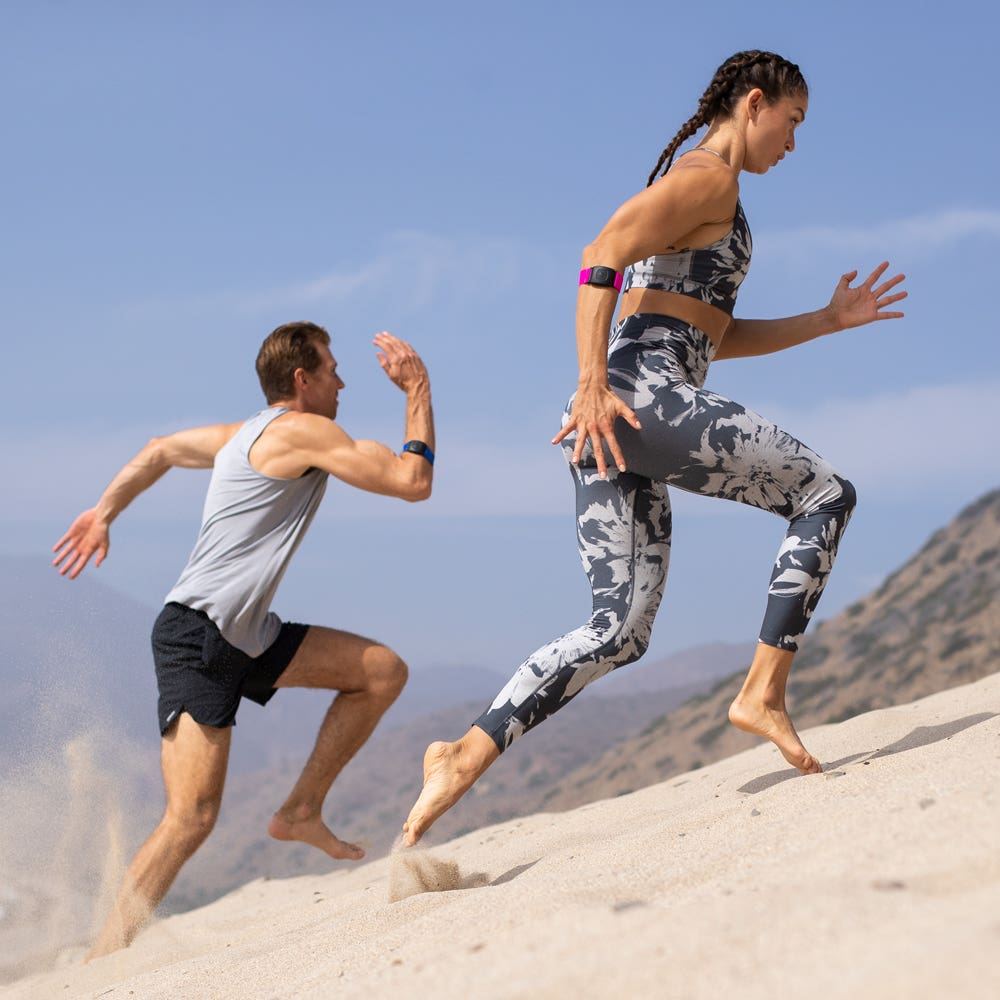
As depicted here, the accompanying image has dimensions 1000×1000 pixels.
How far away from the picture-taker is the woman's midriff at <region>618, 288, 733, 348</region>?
408cm

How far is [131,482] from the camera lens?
15.5 ft

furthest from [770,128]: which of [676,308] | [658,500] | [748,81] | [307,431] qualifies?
[307,431]

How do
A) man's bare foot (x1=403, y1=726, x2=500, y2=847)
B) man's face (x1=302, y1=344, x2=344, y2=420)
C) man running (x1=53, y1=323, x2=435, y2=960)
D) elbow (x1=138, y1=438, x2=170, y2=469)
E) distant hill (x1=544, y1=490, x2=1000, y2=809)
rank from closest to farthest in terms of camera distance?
man's bare foot (x1=403, y1=726, x2=500, y2=847)
man running (x1=53, y1=323, x2=435, y2=960)
man's face (x1=302, y1=344, x2=344, y2=420)
elbow (x1=138, y1=438, x2=170, y2=469)
distant hill (x1=544, y1=490, x2=1000, y2=809)

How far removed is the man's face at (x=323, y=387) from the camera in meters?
4.38

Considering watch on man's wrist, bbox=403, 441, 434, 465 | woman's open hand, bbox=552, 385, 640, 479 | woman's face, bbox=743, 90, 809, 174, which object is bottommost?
woman's open hand, bbox=552, 385, 640, 479

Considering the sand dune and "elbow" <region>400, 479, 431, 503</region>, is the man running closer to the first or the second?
"elbow" <region>400, 479, 431, 503</region>

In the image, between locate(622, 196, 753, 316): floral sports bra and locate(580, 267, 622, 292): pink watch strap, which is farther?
locate(622, 196, 753, 316): floral sports bra

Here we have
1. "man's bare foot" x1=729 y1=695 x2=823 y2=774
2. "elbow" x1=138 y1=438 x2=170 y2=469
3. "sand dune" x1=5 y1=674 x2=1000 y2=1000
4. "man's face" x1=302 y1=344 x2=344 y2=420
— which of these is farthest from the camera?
"elbow" x1=138 y1=438 x2=170 y2=469

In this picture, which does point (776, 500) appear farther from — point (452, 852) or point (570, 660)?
point (452, 852)

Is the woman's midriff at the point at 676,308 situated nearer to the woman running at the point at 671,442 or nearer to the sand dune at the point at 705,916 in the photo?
the woman running at the point at 671,442

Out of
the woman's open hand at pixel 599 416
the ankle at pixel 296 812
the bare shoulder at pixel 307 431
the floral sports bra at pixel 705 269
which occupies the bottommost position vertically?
the ankle at pixel 296 812

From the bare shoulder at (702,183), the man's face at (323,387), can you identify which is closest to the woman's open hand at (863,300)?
the bare shoulder at (702,183)

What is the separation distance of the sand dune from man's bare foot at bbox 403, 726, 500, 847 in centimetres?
15

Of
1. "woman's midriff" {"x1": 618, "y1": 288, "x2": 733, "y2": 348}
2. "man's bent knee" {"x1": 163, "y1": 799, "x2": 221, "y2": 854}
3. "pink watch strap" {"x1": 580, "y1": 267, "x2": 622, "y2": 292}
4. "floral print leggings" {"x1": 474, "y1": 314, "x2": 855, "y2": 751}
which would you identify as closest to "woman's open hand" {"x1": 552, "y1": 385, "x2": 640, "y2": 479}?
"floral print leggings" {"x1": 474, "y1": 314, "x2": 855, "y2": 751}
